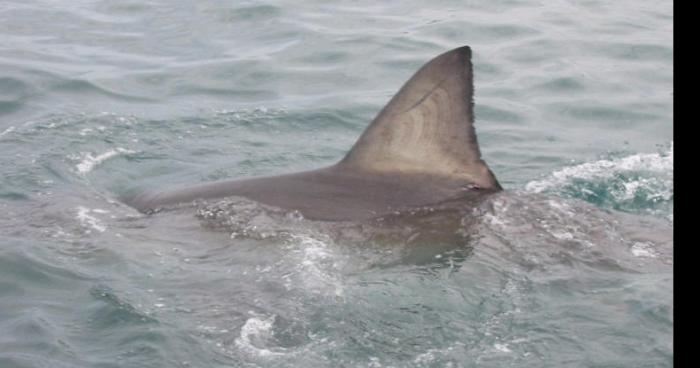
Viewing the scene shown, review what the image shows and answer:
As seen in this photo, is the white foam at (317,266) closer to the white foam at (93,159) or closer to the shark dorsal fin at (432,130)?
the shark dorsal fin at (432,130)

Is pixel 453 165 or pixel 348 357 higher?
pixel 453 165

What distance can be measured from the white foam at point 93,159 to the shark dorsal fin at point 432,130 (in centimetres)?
248

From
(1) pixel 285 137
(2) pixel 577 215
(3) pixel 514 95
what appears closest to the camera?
(2) pixel 577 215

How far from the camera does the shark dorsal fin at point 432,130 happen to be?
12.9 ft

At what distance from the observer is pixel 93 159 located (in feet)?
20.2

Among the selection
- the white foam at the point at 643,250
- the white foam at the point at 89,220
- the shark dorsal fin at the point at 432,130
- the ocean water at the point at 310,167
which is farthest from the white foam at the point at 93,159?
the white foam at the point at 643,250

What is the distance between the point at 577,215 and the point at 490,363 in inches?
50.8

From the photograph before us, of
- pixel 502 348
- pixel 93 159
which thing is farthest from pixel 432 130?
pixel 93 159

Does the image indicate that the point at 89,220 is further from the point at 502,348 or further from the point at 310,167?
the point at 502,348

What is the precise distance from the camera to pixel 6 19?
34.5 ft

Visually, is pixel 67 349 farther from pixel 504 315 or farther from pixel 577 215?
pixel 577 215

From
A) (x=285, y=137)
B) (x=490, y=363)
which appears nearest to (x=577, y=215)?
(x=490, y=363)

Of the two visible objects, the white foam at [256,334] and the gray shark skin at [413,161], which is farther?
the gray shark skin at [413,161]

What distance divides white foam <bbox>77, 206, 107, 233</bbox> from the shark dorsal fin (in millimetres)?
1268
